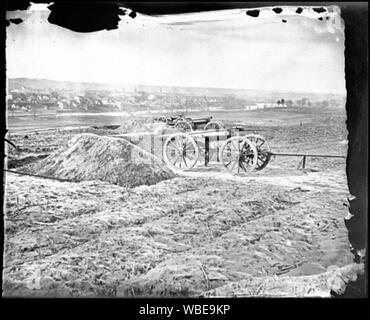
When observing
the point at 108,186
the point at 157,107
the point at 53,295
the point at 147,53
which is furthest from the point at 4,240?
the point at 147,53

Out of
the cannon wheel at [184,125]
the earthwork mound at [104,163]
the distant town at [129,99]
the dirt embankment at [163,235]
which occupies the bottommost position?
the dirt embankment at [163,235]

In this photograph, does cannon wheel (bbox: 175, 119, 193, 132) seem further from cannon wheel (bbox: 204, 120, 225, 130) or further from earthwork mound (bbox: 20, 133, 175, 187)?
earthwork mound (bbox: 20, 133, 175, 187)

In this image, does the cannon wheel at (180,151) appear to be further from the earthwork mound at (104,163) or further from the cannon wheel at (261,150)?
the cannon wheel at (261,150)

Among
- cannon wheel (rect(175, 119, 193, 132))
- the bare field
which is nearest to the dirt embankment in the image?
the bare field

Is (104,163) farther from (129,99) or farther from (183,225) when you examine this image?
(183,225)

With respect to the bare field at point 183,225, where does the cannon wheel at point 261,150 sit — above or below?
above

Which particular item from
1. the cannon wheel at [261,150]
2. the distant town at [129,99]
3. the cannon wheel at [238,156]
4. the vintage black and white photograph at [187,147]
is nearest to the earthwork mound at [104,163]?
the vintage black and white photograph at [187,147]

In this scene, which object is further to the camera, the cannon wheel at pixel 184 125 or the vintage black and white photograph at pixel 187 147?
the cannon wheel at pixel 184 125
